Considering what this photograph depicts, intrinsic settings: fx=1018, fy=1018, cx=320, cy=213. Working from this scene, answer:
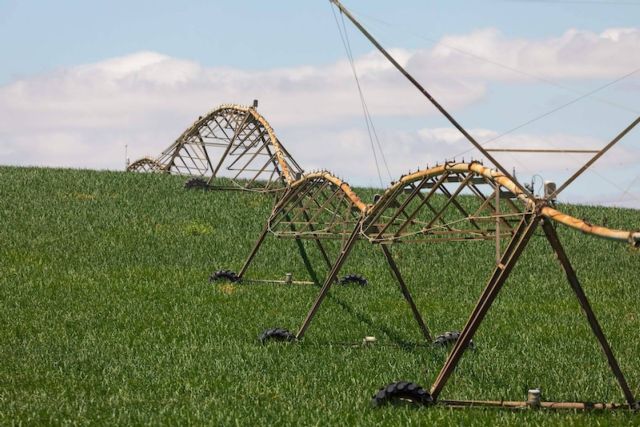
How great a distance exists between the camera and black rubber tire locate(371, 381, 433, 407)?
12906mm

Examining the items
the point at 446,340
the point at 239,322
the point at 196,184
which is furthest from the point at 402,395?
the point at 196,184

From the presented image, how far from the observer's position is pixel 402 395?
42.6ft

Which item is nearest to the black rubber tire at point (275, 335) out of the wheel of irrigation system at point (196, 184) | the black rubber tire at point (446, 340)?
the black rubber tire at point (446, 340)

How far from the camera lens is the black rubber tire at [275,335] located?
18000 millimetres

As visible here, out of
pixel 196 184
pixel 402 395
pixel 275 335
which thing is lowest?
pixel 275 335

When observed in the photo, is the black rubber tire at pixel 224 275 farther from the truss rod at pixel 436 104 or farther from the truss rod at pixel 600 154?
the truss rod at pixel 600 154

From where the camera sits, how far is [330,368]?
1566 cm

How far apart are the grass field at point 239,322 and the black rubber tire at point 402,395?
0.27 m

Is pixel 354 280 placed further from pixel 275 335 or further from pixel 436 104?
pixel 436 104

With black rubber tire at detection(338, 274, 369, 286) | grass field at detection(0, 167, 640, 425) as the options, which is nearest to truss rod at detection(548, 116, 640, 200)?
grass field at detection(0, 167, 640, 425)

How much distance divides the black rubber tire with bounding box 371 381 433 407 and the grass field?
272 millimetres

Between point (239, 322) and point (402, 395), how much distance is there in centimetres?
758

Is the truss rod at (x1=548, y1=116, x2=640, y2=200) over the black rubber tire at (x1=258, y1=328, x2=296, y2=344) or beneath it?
over

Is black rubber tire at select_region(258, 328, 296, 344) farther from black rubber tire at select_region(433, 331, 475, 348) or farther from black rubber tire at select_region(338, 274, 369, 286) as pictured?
black rubber tire at select_region(338, 274, 369, 286)
